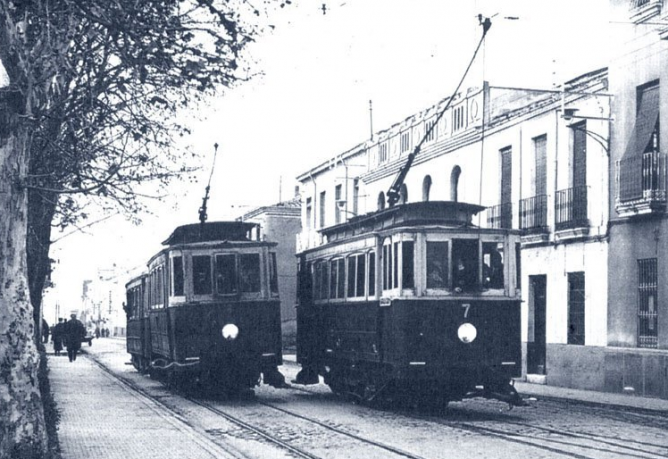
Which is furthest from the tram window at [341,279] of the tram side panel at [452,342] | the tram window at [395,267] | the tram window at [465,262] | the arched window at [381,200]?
the arched window at [381,200]

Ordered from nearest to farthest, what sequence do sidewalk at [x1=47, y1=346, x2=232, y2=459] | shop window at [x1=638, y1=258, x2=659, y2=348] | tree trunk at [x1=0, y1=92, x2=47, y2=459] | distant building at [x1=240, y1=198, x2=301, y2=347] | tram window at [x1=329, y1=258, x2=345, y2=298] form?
tree trunk at [x1=0, y1=92, x2=47, y2=459] → sidewalk at [x1=47, y1=346, x2=232, y2=459] → tram window at [x1=329, y1=258, x2=345, y2=298] → shop window at [x1=638, y1=258, x2=659, y2=348] → distant building at [x1=240, y1=198, x2=301, y2=347]

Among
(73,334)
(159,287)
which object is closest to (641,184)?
(159,287)

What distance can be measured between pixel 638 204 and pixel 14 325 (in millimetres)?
14948

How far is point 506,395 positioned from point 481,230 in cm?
247

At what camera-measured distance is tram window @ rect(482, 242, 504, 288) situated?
16766 mm

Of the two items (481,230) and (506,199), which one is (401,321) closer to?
(481,230)

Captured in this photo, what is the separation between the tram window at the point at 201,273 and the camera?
2020 cm

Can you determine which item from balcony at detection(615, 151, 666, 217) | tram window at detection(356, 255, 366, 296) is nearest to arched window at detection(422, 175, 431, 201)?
balcony at detection(615, 151, 666, 217)

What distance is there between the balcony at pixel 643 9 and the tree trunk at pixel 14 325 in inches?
585

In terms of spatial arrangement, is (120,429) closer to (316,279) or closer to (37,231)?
(316,279)

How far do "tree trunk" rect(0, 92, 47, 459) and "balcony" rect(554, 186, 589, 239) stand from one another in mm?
16562

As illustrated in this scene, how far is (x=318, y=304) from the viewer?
2116 cm

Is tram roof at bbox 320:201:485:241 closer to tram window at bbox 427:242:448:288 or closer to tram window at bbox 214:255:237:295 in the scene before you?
tram window at bbox 427:242:448:288

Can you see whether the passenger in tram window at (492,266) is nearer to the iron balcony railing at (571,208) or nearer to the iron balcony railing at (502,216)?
the iron balcony railing at (571,208)
